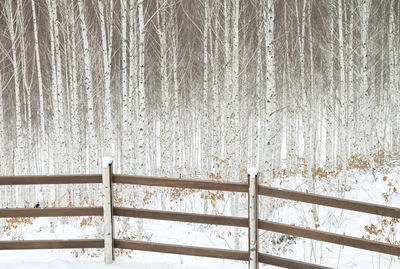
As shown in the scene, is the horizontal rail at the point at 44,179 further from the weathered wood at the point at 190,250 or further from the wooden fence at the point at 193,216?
the weathered wood at the point at 190,250

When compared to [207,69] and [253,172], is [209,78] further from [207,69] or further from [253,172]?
[253,172]

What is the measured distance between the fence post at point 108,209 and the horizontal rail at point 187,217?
0.11 m

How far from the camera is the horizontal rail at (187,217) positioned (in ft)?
11.8

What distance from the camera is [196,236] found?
7.91 meters

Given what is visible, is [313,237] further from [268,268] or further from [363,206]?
[268,268]

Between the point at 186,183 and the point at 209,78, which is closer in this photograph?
the point at 186,183

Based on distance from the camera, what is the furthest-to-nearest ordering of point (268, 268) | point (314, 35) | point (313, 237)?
point (314, 35), point (268, 268), point (313, 237)

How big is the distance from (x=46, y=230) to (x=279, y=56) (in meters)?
13.0

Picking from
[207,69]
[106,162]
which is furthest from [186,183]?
[207,69]

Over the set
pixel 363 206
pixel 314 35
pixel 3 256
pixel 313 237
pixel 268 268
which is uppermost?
pixel 314 35

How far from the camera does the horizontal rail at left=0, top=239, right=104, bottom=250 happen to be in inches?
156

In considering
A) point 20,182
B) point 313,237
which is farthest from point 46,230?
point 313,237

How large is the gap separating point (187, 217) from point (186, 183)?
368 mm

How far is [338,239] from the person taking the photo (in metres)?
3.23
